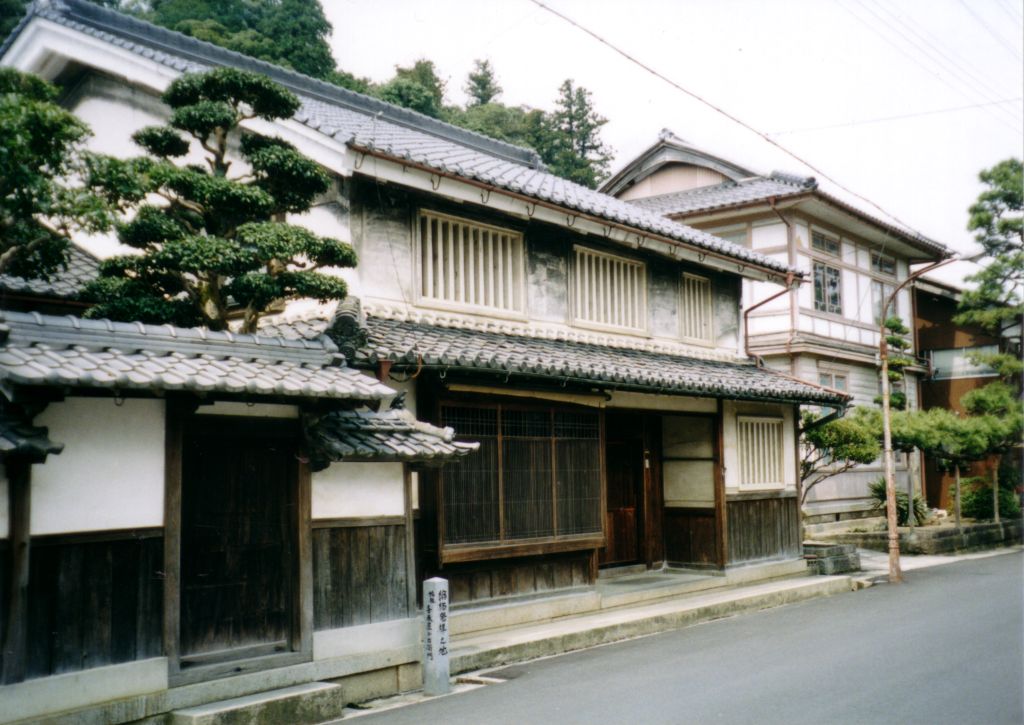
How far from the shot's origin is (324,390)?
8.33 meters

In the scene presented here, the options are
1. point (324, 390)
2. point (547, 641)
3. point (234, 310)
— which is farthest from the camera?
point (234, 310)

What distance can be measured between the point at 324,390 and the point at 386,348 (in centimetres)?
206

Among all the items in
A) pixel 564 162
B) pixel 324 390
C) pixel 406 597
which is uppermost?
pixel 564 162

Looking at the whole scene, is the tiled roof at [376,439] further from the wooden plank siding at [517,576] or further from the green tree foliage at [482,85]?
the green tree foliage at [482,85]

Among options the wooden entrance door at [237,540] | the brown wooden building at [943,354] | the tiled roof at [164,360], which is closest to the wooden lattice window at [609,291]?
the tiled roof at [164,360]

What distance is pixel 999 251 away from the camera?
2738cm

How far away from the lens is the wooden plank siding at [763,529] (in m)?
17.4

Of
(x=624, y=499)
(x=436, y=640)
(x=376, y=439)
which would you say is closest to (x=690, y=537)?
(x=624, y=499)

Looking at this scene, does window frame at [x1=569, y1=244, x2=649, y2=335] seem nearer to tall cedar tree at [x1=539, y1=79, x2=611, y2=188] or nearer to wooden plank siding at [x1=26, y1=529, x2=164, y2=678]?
wooden plank siding at [x1=26, y1=529, x2=164, y2=678]

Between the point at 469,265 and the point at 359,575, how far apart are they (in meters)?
5.69

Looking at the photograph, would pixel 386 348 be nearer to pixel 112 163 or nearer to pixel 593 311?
pixel 112 163

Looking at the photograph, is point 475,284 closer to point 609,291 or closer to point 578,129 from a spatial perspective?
point 609,291

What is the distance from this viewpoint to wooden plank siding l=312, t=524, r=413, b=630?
924 cm

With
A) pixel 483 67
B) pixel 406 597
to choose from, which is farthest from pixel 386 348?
pixel 483 67
